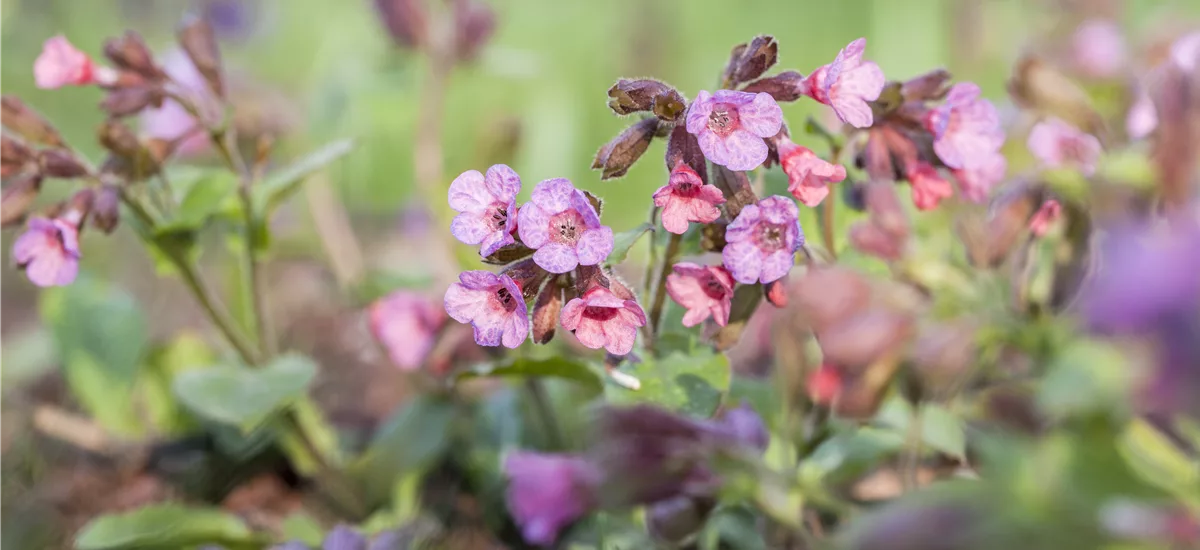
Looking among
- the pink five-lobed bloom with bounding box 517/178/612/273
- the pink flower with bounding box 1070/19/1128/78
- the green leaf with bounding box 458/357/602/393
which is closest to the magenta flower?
the green leaf with bounding box 458/357/602/393

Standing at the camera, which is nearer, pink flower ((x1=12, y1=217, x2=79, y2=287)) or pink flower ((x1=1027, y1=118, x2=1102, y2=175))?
pink flower ((x1=12, y1=217, x2=79, y2=287))

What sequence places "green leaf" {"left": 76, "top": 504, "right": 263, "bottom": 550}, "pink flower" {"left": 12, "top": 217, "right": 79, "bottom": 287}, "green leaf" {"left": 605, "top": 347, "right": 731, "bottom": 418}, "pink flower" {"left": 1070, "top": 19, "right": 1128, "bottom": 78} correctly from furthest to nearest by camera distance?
"pink flower" {"left": 1070, "top": 19, "right": 1128, "bottom": 78} → "green leaf" {"left": 76, "top": 504, "right": 263, "bottom": 550} → "pink flower" {"left": 12, "top": 217, "right": 79, "bottom": 287} → "green leaf" {"left": 605, "top": 347, "right": 731, "bottom": 418}

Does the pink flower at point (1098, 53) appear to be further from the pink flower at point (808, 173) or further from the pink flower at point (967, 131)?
the pink flower at point (808, 173)

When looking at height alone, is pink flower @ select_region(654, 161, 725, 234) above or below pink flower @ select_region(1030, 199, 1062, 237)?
above

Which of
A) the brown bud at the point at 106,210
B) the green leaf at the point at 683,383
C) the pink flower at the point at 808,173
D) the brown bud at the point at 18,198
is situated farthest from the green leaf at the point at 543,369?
the brown bud at the point at 18,198

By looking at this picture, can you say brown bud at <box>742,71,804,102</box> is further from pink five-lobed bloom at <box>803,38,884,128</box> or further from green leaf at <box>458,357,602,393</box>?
green leaf at <box>458,357,602,393</box>

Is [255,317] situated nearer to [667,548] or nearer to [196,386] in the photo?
[196,386]

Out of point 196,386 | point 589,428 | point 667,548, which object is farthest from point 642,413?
point 196,386
